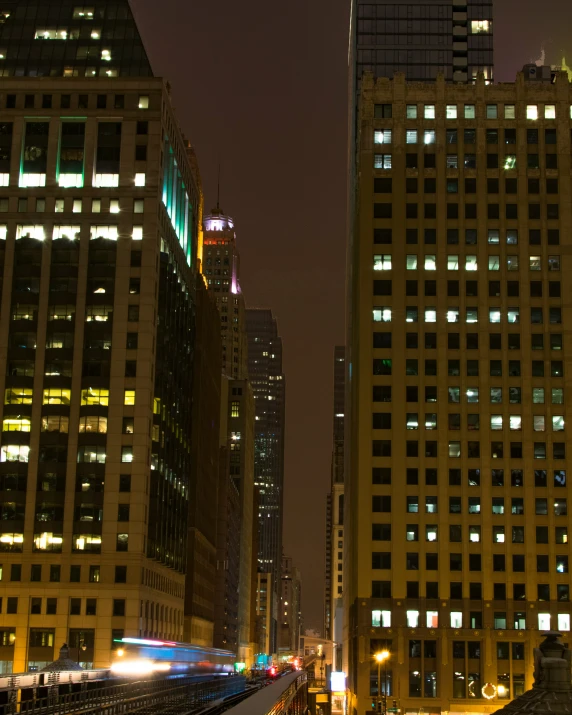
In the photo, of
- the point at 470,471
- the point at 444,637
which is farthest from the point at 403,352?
the point at 444,637

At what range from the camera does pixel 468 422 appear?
13262 centimetres

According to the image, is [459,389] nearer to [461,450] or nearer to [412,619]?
[461,450]

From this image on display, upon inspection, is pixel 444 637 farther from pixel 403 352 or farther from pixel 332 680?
pixel 403 352

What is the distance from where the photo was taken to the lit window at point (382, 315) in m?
136

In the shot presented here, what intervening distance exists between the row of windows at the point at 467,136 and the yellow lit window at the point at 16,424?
190 feet

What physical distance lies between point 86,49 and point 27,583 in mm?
77332

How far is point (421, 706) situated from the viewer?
11969 centimetres

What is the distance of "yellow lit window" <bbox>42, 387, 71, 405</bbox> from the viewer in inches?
5482

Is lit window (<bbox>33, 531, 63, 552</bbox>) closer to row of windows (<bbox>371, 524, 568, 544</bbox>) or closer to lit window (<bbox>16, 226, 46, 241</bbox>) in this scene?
row of windows (<bbox>371, 524, 568, 544</bbox>)

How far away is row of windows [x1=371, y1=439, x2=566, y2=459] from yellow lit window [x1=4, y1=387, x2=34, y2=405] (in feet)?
147

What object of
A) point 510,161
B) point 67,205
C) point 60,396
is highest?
point 510,161

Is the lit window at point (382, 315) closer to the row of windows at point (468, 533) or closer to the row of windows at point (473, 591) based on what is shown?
the row of windows at point (468, 533)

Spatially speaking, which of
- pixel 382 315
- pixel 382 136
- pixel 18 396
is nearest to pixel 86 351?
pixel 18 396

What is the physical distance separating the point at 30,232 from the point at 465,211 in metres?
57.7
